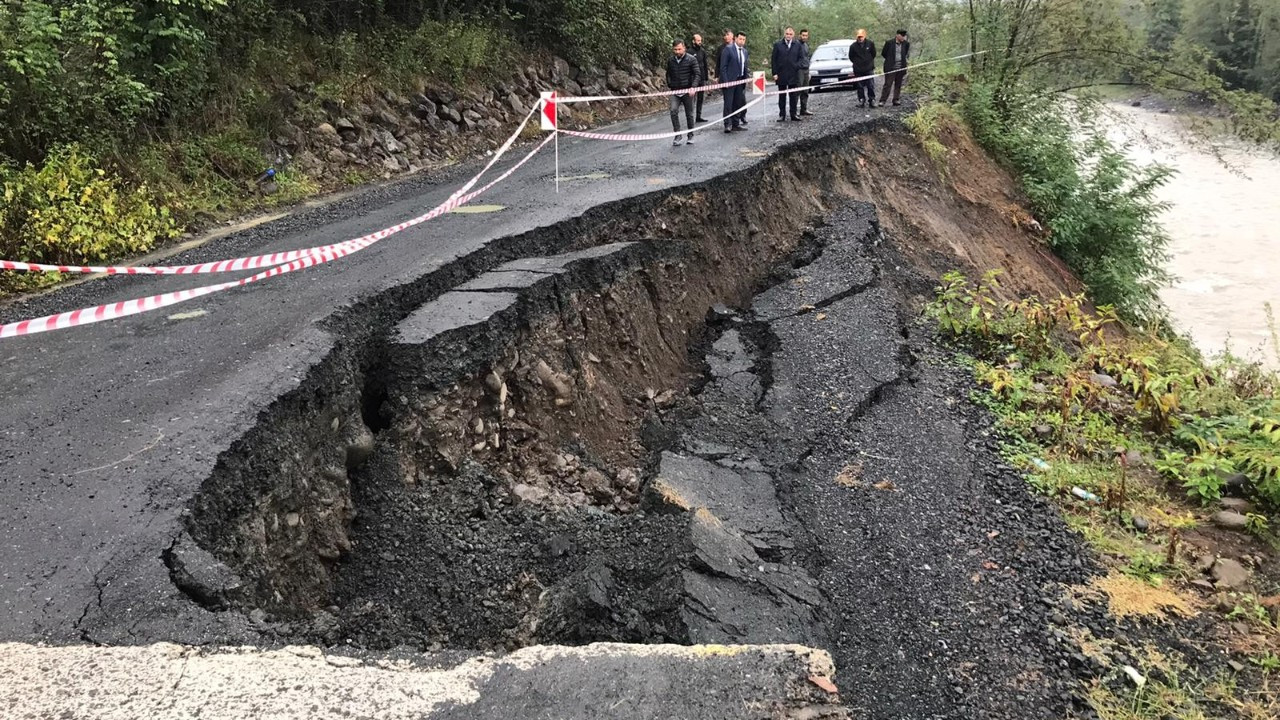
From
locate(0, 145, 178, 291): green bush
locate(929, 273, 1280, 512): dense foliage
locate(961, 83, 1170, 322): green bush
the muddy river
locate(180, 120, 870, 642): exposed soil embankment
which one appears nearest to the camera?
locate(180, 120, 870, 642): exposed soil embankment

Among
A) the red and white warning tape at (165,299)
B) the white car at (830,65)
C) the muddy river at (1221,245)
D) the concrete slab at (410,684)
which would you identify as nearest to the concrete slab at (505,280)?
the red and white warning tape at (165,299)

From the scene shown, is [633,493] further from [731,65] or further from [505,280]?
[731,65]

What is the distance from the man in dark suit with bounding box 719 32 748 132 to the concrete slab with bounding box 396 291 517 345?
7.92 meters

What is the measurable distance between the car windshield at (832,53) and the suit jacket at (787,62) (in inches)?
276

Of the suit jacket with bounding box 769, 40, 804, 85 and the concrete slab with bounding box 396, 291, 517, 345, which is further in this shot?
the suit jacket with bounding box 769, 40, 804, 85

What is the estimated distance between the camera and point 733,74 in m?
12.6

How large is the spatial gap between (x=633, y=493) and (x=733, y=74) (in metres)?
8.99

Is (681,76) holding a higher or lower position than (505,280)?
higher

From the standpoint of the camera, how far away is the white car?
18.9 meters

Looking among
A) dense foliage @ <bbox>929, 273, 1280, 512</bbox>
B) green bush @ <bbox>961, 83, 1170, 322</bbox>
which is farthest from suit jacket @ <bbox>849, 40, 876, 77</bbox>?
dense foliage @ <bbox>929, 273, 1280, 512</bbox>

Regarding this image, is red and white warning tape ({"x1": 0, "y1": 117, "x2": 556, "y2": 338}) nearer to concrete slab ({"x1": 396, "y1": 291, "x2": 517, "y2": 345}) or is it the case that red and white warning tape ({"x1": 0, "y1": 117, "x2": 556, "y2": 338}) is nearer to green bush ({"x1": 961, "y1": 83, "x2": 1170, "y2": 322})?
concrete slab ({"x1": 396, "y1": 291, "x2": 517, "y2": 345})

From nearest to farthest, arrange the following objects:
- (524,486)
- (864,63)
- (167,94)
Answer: (524,486) → (167,94) → (864,63)

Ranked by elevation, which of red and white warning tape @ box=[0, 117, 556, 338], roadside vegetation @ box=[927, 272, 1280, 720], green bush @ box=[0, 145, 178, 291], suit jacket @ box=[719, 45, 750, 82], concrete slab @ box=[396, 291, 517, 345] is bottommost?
roadside vegetation @ box=[927, 272, 1280, 720]

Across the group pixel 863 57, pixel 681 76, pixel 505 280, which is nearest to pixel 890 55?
pixel 863 57
